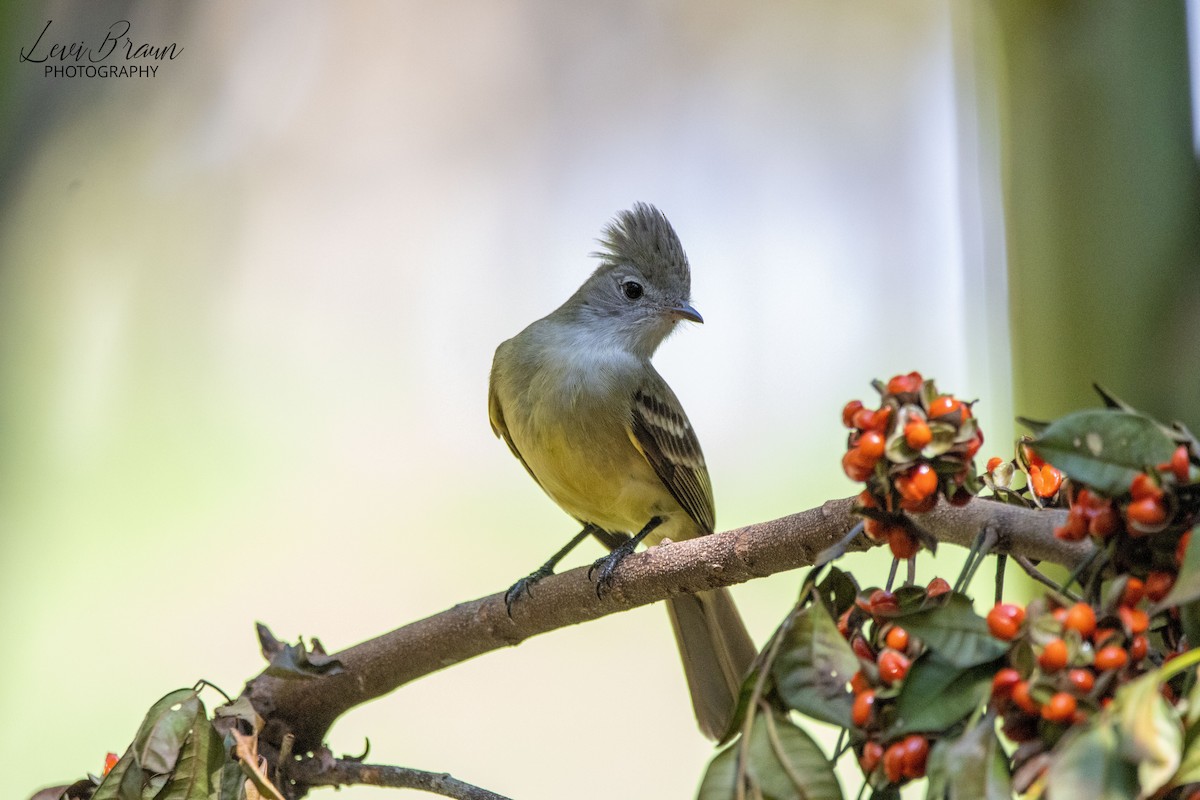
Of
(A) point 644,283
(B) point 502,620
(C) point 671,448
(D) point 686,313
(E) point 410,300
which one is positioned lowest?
(B) point 502,620

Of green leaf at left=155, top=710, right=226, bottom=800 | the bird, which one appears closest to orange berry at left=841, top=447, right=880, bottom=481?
green leaf at left=155, top=710, right=226, bottom=800

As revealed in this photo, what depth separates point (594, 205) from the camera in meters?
3.91

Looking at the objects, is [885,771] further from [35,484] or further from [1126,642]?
[35,484]

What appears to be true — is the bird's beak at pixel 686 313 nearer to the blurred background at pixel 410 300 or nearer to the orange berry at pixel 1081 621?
the blurred background at pixel 410 300

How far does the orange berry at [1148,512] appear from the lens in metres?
0.79

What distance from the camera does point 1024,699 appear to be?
0.80m

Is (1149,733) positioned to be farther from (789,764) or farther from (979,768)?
(789,764)

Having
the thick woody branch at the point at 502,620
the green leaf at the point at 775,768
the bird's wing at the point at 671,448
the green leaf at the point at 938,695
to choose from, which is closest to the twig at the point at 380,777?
the thick woody branch at the point at 502,620

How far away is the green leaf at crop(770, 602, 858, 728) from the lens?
0.90m

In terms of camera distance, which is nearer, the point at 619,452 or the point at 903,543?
the point at 903,543

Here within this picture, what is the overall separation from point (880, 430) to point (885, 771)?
266 millimetres

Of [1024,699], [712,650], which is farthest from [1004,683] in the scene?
[712,650]

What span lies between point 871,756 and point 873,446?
0.79 ft

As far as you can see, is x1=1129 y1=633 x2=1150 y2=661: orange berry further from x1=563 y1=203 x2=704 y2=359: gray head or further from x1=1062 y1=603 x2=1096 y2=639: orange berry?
x1=563 y1=203 x2=704 y2=359: gray head
